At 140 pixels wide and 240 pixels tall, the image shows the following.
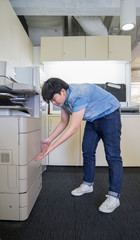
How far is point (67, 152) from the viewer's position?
2.14 m

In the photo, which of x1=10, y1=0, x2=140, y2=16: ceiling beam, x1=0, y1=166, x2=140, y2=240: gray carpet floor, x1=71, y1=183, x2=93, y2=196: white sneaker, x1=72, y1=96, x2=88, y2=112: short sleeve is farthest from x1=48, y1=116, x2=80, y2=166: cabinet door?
x1=10, y1=0, x2=140, y2=16: ceiling beam

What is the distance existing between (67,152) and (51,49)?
1.64 metres

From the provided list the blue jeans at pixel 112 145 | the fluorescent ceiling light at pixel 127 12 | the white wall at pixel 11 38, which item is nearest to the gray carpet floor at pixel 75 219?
the blue jeans at pixel 112 145

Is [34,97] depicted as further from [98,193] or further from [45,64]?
[45,64]

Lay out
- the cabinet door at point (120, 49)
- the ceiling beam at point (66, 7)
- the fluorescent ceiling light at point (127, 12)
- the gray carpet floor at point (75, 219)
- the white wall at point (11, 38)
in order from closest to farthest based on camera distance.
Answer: the gray carpet floor at point (75, 219) < the white wall at point (11, 38) < the fluorescent ceiling light at point (127, 12) < the ceiling beam at point (66, 7) < the cabinet door at point (120, 49)

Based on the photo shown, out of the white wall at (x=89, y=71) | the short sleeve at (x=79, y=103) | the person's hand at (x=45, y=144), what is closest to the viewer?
the short sleeve at (x=79, y=103)

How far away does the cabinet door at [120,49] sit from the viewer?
2.48 m

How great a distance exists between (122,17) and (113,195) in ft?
6.98

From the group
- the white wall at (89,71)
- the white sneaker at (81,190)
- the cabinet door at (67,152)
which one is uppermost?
the white wall at (89,71)

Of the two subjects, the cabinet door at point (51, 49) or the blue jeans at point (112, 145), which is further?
the cabinet door at point (51, 49)

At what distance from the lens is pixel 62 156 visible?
2.15 meters

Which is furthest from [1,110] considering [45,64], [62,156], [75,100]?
[45,64]

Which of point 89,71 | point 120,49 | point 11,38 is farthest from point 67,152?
point 120,49

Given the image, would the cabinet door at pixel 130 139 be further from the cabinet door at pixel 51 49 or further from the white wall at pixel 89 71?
the cabinet door at pixel 51 49
